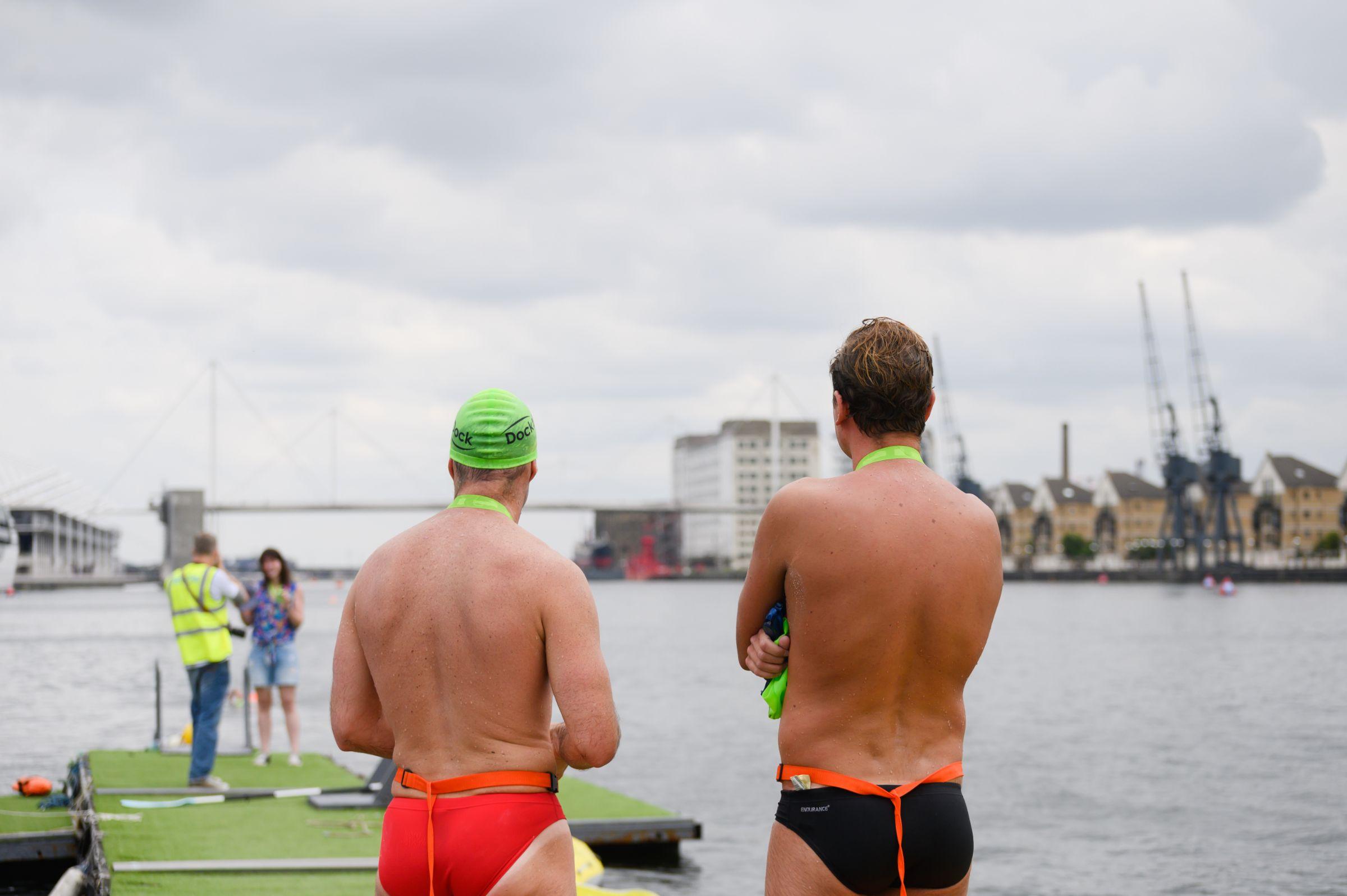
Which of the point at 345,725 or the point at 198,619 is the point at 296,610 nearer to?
the point at 198,619

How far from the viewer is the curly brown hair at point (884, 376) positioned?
10.8 ft

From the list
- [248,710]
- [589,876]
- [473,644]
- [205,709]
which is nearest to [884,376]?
[473,644]

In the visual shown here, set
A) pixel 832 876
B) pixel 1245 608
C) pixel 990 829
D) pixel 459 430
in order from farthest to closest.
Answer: pixel 1245 608 → pixel 990 829 → pixel 459 430 → pixel 832 876

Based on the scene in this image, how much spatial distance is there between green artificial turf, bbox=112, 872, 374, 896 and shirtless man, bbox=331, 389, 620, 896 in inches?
197

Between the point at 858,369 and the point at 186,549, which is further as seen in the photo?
the point at 186,549

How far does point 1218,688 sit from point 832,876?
38.2m

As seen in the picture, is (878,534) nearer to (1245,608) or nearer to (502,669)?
(502,669)

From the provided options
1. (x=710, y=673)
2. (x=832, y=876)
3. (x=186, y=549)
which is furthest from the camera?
(x=186, y=549)

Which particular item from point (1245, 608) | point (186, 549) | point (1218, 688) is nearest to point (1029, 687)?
point (1218, 688)

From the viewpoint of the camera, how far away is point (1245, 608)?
87062 millimetres

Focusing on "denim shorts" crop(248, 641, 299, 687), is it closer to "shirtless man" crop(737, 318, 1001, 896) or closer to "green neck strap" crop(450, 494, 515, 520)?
"green neck strap" crop(450, 494, 515, 520)

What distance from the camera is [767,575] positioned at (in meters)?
3.27

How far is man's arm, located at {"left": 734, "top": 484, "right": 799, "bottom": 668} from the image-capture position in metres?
3.24

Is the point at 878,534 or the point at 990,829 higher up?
the point at 878,534
